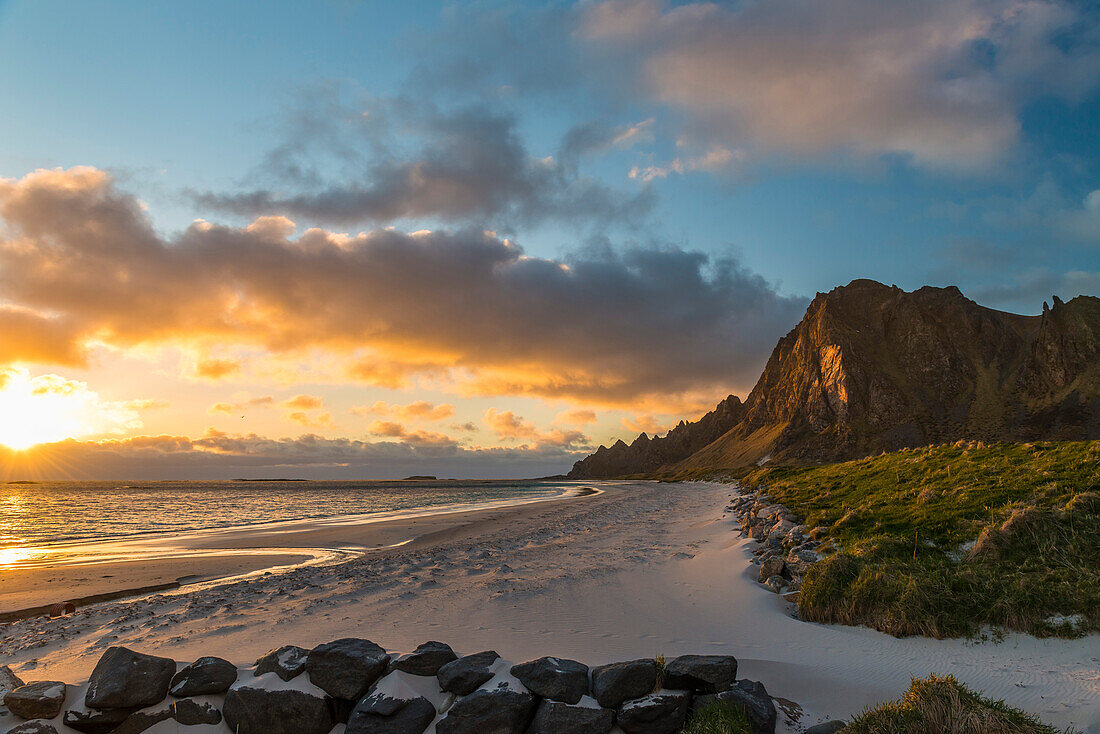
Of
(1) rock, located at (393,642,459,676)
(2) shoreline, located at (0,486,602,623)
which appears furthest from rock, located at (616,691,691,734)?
(2) shoreline, located at (0,486,602,623)

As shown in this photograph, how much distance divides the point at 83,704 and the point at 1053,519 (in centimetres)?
1751

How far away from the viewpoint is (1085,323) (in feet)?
433

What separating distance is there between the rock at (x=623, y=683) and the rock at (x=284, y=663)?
13.6 feet

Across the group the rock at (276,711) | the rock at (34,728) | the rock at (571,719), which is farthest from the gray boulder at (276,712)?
the rock at (571,719)

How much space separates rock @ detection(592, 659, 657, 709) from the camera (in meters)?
6.53

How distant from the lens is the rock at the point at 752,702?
6.19 metres

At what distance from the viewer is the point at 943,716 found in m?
5.52

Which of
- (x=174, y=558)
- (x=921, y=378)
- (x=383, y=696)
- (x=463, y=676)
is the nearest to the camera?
(x=383, y=696)

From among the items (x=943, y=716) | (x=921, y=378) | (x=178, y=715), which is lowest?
(x=178, y=715)

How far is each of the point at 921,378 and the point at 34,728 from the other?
18818 cm

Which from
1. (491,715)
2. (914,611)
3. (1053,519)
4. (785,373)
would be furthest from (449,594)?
(785,373)

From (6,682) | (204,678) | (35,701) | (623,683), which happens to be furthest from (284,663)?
(623,683)

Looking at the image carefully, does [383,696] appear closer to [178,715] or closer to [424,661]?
[424,661]

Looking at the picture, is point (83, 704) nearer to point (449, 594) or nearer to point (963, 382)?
point (449, 594)
